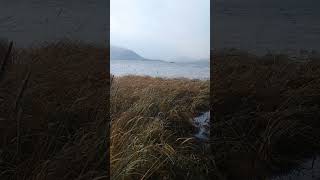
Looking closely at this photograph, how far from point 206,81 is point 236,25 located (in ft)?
1.22

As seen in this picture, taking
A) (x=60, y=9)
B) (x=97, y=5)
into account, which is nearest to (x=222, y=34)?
(x=97, y=5)

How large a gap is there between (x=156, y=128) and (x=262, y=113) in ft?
1.77

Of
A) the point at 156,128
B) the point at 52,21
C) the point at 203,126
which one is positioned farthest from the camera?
the point at 203,126

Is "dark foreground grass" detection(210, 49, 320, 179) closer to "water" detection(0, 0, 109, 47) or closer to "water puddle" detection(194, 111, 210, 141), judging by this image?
"water puddle" detection(194, 111, 210, 141)

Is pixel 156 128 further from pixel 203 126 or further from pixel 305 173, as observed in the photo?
pixel 305 173

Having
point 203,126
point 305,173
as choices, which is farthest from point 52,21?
point 305,173

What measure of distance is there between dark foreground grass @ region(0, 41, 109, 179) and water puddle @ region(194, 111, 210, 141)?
0.46 meters

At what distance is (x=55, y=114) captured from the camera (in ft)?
5.32

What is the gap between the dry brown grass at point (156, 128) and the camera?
1574 mm

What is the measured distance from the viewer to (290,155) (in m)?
1.89

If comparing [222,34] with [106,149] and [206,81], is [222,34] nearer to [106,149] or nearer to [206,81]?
[206,81]

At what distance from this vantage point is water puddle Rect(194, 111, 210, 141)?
75.8 inches

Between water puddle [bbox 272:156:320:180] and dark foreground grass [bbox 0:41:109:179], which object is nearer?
dark foreground grass [bbox 0:41:109:179]

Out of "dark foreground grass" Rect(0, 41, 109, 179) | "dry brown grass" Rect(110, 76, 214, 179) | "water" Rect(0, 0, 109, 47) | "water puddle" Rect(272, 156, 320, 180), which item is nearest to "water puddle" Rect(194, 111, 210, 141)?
"dry brown grass" Rect(110, 76, 214, 179)
